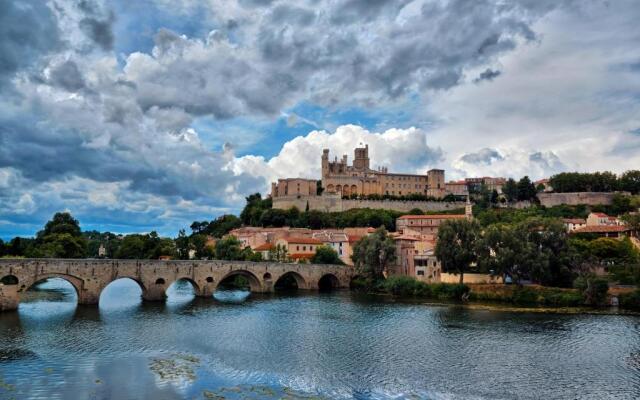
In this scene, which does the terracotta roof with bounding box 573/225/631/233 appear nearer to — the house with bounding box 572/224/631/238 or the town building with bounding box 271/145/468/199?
the house with bounding box 572/224/631/238

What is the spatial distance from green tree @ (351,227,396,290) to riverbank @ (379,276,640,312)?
2.25m

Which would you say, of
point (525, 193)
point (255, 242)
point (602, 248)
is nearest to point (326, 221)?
point (255, 242)

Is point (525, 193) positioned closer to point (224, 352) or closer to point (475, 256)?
point (475, 256)

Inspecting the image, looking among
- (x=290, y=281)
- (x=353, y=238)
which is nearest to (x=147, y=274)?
(x=290, y=281)

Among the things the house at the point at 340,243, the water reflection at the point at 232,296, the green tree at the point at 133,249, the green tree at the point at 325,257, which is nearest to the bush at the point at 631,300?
the water reflection at the point at 232,296

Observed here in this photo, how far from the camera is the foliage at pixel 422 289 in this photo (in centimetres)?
5256

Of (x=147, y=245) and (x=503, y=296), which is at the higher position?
(x=147, y=245)

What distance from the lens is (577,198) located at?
10156cm

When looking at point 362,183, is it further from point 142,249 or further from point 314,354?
point 314,354

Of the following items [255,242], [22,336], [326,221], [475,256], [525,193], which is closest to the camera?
[22,336]

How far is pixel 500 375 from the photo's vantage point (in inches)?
941

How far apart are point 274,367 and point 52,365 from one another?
1018 cm

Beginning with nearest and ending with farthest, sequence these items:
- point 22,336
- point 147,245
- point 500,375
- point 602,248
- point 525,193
Answer: 1. point 500,375
2. point 22,336
3. point 602,248
4. point 147,245
5. point 525,193

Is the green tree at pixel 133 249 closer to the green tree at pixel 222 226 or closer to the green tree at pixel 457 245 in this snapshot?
the green tree at pixel 222 226
